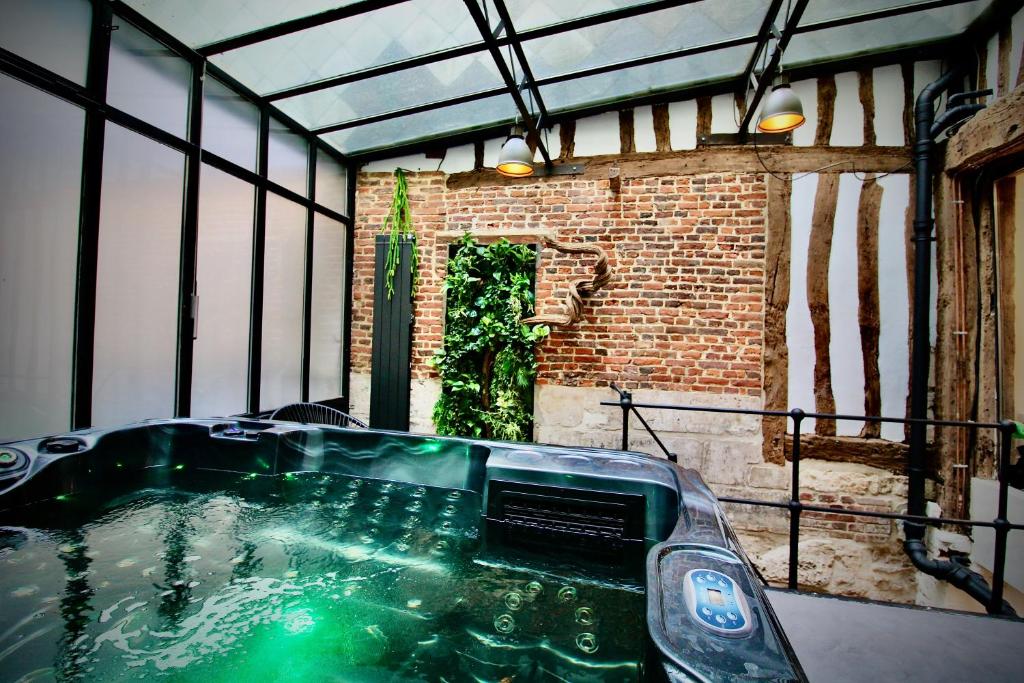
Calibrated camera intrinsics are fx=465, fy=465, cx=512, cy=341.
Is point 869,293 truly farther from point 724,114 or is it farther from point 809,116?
point 724,114

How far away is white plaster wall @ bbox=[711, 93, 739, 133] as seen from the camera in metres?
3.51

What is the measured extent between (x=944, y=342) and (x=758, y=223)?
1.38 m

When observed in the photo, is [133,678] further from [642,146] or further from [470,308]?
[642,146]

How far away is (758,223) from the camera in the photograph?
3.42m

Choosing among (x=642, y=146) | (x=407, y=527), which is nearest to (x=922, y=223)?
(x=642, y=146)

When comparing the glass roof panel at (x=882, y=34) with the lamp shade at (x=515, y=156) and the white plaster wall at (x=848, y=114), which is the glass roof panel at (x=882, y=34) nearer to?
the white plaster wall at (x=848, y=114)

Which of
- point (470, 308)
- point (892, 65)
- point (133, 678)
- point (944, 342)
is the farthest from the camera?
point (470, 308)

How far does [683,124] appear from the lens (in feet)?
11.8

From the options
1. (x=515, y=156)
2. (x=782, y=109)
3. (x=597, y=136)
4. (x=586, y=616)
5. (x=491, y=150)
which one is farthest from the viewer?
(x=491, y=150)

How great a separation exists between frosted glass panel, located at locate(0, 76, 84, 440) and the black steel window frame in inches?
1.5

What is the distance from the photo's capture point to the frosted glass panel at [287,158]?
342 cm

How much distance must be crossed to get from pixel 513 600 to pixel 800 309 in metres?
3.04

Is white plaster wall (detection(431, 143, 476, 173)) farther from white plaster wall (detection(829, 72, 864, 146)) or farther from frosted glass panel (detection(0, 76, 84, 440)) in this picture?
white plaster wall (detection(829, 72, 864, 146))

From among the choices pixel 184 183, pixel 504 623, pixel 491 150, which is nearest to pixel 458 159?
pixel 491 150
